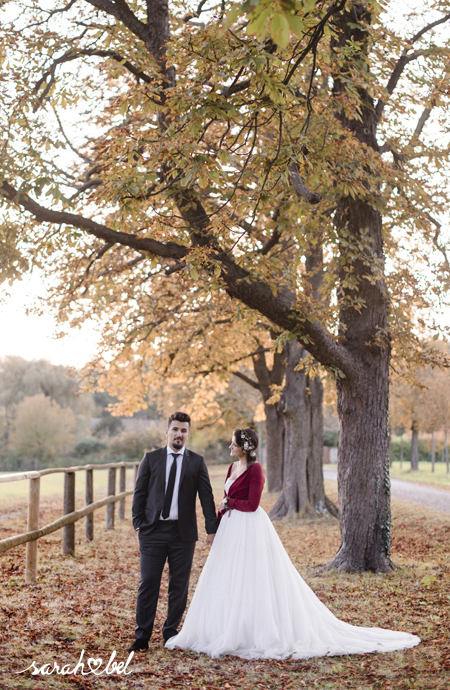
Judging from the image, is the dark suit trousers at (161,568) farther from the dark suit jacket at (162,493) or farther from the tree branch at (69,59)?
the tree branch at (69,59)

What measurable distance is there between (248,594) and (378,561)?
3936 millimetres

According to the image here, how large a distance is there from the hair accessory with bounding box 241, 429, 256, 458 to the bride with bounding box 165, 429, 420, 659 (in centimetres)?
21

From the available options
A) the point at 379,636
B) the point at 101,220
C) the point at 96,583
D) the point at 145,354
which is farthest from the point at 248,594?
the point at 145,354

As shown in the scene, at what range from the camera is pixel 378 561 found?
8641mm

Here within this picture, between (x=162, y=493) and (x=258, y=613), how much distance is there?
1.29 m

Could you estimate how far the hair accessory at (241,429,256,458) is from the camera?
585 cm

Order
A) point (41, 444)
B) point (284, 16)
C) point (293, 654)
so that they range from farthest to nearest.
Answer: point (41, 444)
point (293, 654)
point (284, 16)

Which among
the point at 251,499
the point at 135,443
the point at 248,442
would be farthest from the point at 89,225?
the point at 135,443

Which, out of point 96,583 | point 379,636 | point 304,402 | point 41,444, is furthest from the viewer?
point 41,444

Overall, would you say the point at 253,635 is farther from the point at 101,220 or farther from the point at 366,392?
the point at 101,220

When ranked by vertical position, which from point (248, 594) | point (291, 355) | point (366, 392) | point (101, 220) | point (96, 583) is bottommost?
point (96, 583)

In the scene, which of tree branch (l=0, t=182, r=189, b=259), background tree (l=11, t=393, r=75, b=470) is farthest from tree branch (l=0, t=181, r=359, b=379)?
background tree (l=11, t=393, r=75, b=470)

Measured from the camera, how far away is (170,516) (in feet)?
17.9

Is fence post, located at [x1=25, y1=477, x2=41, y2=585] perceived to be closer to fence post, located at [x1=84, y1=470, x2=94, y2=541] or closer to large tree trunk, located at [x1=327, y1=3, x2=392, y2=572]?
fence post, located at [x1=84, y1=470, x2=94, y2=541]
